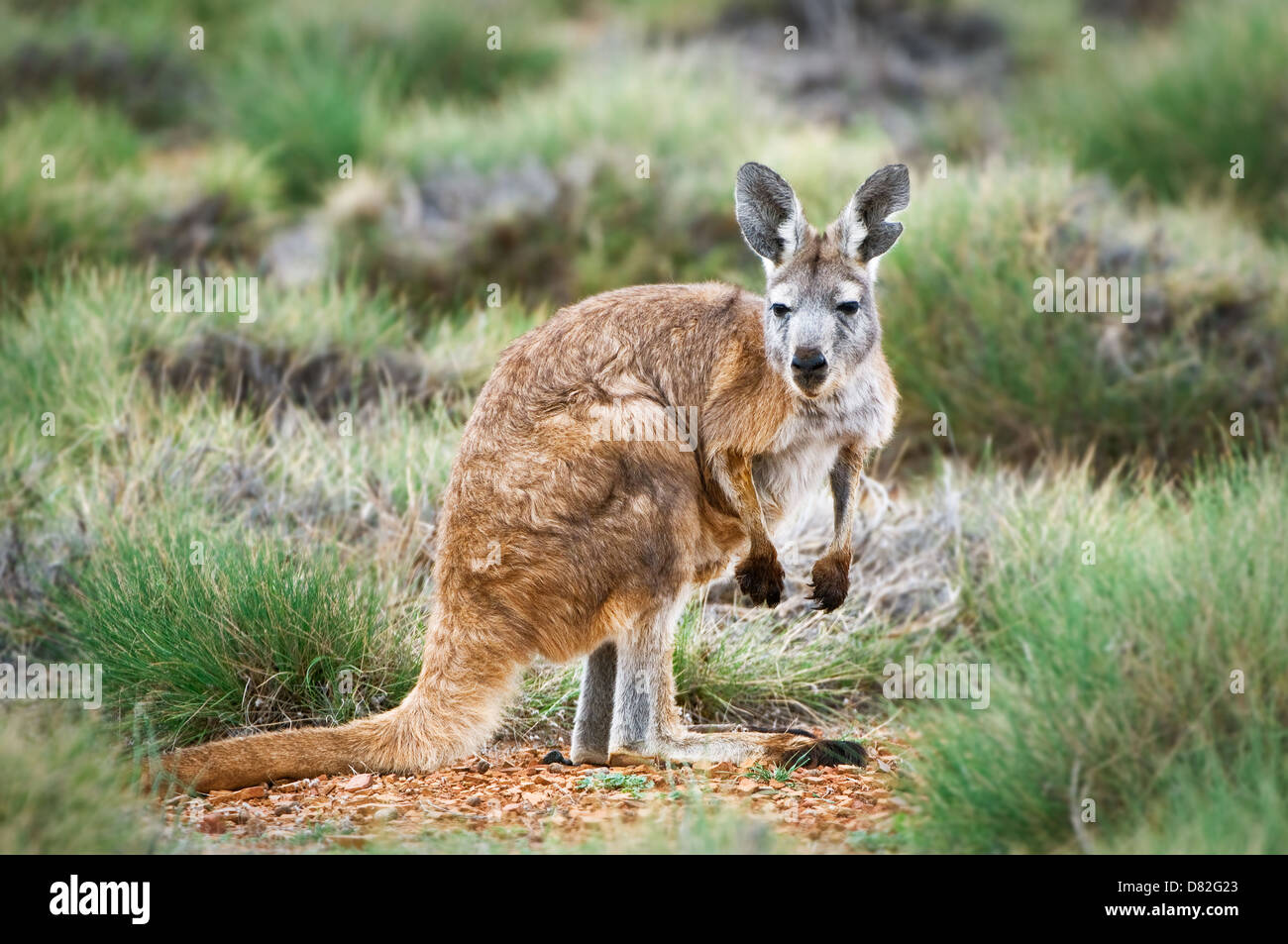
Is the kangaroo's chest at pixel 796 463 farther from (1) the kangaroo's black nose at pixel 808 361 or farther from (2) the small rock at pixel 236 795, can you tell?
(2) the small rock at pixel 236 795

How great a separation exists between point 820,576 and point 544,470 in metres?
1.04

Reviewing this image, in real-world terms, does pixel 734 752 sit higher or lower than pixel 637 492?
lower

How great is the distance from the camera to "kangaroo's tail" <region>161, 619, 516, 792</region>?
449cm

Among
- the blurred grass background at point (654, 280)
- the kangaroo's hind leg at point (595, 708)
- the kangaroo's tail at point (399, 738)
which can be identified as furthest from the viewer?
the kangaroo's hind leg at point (595, 708)

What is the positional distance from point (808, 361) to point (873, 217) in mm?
696

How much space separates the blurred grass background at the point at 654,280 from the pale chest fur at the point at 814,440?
30.4 inches

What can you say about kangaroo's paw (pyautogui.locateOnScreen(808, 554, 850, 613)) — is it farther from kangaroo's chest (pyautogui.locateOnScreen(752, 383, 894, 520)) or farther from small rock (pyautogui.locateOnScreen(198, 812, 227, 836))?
small rock (pyautogui.locateOnScreen(198, 812, 227, 836))

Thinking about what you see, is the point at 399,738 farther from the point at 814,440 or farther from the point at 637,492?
the point at 814,440

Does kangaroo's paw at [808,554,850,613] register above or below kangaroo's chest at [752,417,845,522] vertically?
below

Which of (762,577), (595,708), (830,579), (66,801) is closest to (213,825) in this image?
(66,801)

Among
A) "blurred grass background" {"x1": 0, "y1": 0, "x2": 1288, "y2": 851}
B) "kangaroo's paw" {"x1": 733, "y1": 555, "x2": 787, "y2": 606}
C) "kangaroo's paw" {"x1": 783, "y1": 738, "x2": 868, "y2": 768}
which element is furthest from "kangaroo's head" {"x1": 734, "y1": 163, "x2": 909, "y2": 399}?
"kangaroo's paw" {"x1": 783, "y1": 738, "x2": 868, "y2": 768}

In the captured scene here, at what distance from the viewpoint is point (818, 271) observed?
16.6ft

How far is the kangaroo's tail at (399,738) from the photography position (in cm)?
449

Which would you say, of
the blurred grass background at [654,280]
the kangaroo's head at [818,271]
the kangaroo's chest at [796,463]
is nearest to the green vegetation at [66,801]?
the blurred grass background at [654,280]
